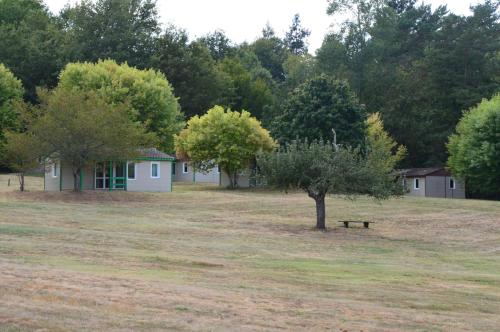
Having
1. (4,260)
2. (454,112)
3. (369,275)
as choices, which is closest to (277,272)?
(369,275)

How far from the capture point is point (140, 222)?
36.9 metres

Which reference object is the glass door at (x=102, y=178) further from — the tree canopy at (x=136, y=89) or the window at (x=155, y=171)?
the tree canopy at (x=136, y=89)

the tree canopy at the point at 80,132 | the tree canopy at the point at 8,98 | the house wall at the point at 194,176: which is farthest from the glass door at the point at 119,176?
the tree canopy at the point at 8,98

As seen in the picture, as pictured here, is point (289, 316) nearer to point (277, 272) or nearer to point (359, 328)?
point (359, 328)

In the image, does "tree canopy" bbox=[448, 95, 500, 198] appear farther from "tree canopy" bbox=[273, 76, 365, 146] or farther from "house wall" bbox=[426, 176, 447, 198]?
"tree canopy" bbox=[273, 76, 365, 146]

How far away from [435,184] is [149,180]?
28927 mm

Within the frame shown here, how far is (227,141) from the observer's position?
61.4 meters

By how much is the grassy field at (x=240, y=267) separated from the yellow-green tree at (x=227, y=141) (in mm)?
13131

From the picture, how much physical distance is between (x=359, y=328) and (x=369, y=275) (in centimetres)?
881

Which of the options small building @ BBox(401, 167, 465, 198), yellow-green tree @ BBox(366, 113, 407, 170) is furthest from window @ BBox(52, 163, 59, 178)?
small building @ BBox(401, 167, 465, 198)

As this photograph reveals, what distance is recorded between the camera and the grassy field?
13727 mm

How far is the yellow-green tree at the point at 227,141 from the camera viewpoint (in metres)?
61.3

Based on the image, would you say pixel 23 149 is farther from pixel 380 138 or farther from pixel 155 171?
pixel 380 138

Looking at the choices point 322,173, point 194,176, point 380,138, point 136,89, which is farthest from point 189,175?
point 322,173
